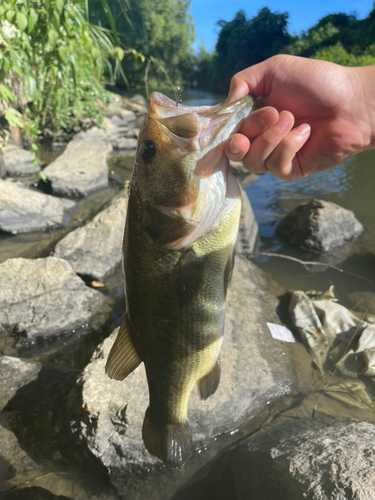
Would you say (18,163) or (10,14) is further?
(18,163)

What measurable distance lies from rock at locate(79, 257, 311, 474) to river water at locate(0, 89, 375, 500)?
165 millimetres

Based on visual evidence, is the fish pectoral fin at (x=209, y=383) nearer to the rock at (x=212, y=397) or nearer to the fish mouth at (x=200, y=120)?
the rock at (x=212, y=397)

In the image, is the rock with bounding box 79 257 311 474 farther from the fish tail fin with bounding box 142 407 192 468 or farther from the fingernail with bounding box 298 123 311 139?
the fingernail with bounding box 298 123 311 139

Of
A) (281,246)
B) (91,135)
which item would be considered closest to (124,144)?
(91,135)

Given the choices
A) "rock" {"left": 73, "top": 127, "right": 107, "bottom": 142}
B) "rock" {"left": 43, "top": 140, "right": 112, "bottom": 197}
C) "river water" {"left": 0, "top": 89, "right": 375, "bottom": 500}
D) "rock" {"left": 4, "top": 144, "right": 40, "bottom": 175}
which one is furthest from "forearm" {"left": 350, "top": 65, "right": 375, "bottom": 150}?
"rock" {"left": 73, "top": 127, "right": 107, "bottom": 142}

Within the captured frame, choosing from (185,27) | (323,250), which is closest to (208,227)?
(323,250)

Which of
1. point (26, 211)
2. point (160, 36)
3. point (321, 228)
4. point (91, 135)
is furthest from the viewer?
point (160, 36)

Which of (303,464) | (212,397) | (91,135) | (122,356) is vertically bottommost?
(212,397)

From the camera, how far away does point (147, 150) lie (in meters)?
1.37

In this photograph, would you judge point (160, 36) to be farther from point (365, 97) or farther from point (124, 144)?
point (365, 97)

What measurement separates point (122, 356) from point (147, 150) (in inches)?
37.5

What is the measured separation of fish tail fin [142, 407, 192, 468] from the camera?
5.71 ft

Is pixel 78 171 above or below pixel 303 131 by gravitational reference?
below

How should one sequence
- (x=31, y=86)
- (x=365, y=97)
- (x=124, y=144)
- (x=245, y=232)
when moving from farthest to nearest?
(x=124, y=144), (x=245, y=232), (x=31, y=86), (x=365, y=97)
